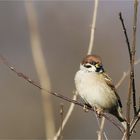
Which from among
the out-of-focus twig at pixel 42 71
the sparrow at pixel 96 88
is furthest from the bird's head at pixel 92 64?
the out-of-focus twig at pixel 42 71

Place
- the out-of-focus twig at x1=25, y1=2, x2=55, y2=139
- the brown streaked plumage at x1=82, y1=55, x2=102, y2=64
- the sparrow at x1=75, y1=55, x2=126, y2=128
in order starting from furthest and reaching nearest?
the sparrow at x1=75, y1=55, x2=126, y2=128
the brown streaked plumage at x1=82, y1=55, x2=102, y2=64
the out-of-focus twig at x1=25, y1=2, x2=55, y2=139

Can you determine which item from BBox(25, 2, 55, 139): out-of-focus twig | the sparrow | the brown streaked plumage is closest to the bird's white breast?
the sparrow

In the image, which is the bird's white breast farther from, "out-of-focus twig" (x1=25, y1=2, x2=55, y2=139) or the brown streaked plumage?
"out-of-focus twig" (x1=25, y1=2, x2=55, y2=139)

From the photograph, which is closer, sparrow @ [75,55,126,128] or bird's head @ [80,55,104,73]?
bird's head @ [80,55,104,73]

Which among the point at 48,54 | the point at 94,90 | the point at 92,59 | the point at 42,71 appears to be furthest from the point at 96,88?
the point at 48,54

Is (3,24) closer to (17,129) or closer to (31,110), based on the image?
(31,110)

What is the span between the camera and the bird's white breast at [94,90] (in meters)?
4.55

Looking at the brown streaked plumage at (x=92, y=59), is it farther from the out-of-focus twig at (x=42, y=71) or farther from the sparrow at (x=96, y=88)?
the out-of-focus twig at (x=42, y=71)

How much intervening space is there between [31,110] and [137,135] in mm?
2506

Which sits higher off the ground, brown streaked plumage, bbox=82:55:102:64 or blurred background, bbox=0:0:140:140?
brown streaked plumage, bbox=82:55:102:64

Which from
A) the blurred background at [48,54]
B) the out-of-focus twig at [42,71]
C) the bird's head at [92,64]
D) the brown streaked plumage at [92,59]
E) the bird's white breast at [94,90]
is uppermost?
the out-of-focus twig at [42,71]

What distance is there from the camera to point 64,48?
11.8 m

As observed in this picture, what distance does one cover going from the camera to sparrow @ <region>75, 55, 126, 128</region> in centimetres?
454

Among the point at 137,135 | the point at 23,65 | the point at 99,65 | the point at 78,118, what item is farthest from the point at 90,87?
the point at 23,65
